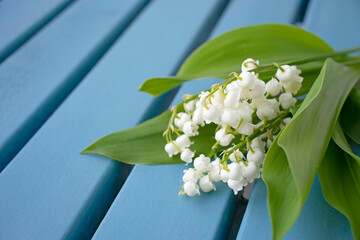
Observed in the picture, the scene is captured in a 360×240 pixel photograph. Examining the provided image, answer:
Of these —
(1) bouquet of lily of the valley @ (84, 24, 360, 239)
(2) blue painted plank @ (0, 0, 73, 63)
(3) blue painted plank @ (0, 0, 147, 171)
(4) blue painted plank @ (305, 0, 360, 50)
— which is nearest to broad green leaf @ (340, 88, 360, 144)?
(1) bouquet of lily of the valley @ (84, 24, 360, 239)

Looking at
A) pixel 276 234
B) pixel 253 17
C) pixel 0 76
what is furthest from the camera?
pixel 253 17

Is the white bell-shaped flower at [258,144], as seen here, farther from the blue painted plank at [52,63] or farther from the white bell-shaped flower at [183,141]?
the blue painted plank at [52,63]

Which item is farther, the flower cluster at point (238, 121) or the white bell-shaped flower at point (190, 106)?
the white bell-shaped flower at point (190, 106)

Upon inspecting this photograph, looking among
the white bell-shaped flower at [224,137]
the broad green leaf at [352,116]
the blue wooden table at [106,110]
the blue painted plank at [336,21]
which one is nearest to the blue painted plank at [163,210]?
the blue wooden table at [106,110]

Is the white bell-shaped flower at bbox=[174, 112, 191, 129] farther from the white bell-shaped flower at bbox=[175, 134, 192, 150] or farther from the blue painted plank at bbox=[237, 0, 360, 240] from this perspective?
the blue painted plank at bbox=[237, 0, 360, 240]

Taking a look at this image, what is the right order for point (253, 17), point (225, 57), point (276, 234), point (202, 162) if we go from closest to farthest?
1. point (276, 234)
2. point (202, 162)
3. point (225, 57)
4. point (253, 17)

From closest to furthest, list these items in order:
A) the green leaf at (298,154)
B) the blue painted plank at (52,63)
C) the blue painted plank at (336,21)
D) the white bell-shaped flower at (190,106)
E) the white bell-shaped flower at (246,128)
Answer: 1. the green leaf at (298,154)
2. the white bell-shaped flower at (246,128)
3. the white bell-shaped flower at (190,106)
4. the blue painted plank at (52,63)
5. the blue painted plank at (336,21)

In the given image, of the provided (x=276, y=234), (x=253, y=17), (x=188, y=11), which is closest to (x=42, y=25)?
(x=188, y=11)

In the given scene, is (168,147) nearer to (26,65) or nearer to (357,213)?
(357,213)
